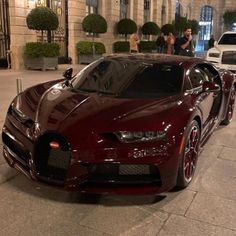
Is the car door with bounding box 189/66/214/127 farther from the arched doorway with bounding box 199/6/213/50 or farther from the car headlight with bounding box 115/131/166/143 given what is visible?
the arched doorway with bounding box 199/6/213/50

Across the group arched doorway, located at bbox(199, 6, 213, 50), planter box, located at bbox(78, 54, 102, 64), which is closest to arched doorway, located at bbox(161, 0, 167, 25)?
arched doorway, located at bbox(199, 6, 213, 50)

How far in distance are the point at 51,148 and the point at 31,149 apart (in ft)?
0.63

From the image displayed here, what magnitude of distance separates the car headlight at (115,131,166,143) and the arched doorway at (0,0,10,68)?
11.8 m

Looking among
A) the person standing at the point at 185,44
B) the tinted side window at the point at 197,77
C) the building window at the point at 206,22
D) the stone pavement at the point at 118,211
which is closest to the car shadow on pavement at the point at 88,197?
the stone pavement at the point at 118,211

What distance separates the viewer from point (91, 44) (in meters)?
16.8

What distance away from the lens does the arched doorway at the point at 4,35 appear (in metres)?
13.9

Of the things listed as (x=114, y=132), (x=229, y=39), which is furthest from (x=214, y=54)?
(x=114, y=132)

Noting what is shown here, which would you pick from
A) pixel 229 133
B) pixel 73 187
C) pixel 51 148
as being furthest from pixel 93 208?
pixel 229 133

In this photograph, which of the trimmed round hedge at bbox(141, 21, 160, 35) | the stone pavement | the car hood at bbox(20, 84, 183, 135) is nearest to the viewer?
the stone pavement

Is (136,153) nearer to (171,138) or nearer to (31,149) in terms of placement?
(171,138)

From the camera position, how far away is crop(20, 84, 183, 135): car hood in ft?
10.9

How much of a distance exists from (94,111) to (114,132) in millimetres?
401

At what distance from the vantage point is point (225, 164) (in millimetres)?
4664

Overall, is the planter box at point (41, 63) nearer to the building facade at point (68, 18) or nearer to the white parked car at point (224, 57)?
the building facade at point (68, 18)
